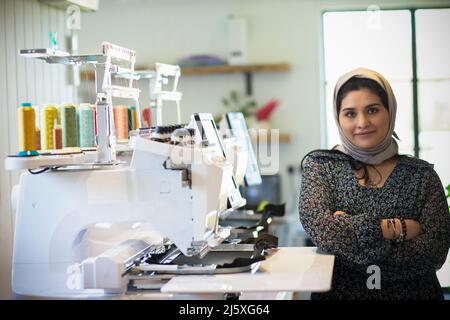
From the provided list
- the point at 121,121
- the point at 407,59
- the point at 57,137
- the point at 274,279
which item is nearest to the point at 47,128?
the point at 57,137

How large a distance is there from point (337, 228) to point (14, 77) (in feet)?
5.69

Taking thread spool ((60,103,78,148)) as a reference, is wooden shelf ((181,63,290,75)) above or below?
above

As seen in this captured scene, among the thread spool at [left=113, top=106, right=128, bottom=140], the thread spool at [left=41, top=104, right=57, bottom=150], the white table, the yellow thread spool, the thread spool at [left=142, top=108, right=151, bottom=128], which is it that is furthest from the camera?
the thread spool at [left=142, top=108, right=151, bottom=128]

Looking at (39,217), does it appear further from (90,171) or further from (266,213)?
(266,213)

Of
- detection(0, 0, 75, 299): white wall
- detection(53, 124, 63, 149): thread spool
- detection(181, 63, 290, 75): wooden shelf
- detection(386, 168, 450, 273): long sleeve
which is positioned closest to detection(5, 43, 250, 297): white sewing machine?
detection(53, 124, 63, 149): thread spool

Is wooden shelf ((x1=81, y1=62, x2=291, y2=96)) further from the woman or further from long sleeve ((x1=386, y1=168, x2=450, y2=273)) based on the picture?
long sleeve ((x1=386, y1=168, x2=450, y2=273))

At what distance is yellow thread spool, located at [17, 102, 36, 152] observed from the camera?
187 cm

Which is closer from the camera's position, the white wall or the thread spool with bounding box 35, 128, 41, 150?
the thread spool with bounding box 35, 128, 41, 150

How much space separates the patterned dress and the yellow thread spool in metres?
0.79

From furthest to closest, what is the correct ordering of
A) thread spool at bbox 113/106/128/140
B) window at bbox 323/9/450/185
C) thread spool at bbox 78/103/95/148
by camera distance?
window at bbox 323/9/450/185 < thread spool at bbox 113/106/128/140 < thread spool at bbox 78/103/95/148

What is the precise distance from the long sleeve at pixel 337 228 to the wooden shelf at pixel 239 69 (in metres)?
3.27

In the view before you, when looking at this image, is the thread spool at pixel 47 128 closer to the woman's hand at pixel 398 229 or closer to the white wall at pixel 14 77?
the white wall at pixel 14 77

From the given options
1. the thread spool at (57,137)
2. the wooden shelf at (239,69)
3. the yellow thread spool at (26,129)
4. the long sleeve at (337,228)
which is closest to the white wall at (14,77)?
the thread spool at (57,137)
